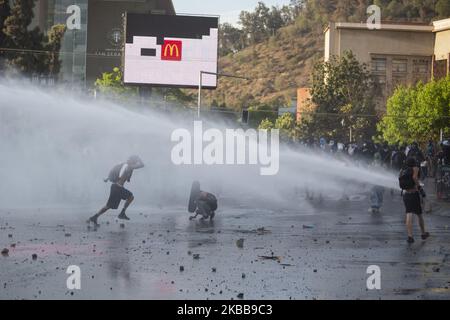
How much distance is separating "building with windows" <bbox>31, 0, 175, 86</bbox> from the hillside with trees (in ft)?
165

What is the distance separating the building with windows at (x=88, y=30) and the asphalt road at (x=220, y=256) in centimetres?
6720

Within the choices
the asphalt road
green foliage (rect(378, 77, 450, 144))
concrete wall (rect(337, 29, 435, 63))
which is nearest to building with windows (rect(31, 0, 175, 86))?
concrete wall (rect(337, 29, 435, 63))

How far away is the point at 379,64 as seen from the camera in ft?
349

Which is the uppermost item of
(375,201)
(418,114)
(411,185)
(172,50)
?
(172,50)

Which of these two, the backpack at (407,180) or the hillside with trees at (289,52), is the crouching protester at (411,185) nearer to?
the backpack at (407,180)

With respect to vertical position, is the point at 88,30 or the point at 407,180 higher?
the point at 88,30

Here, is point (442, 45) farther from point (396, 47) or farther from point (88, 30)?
point (88, 30)

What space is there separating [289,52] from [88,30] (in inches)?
3171

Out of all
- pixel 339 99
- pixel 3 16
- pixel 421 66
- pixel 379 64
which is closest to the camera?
pixel 3 16

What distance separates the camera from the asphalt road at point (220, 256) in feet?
34.9

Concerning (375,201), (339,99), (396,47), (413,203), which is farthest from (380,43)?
(413,203)

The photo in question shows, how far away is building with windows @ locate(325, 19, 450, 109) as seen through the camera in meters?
105

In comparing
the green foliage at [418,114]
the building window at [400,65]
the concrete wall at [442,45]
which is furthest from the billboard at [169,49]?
the building window at [400,65]
